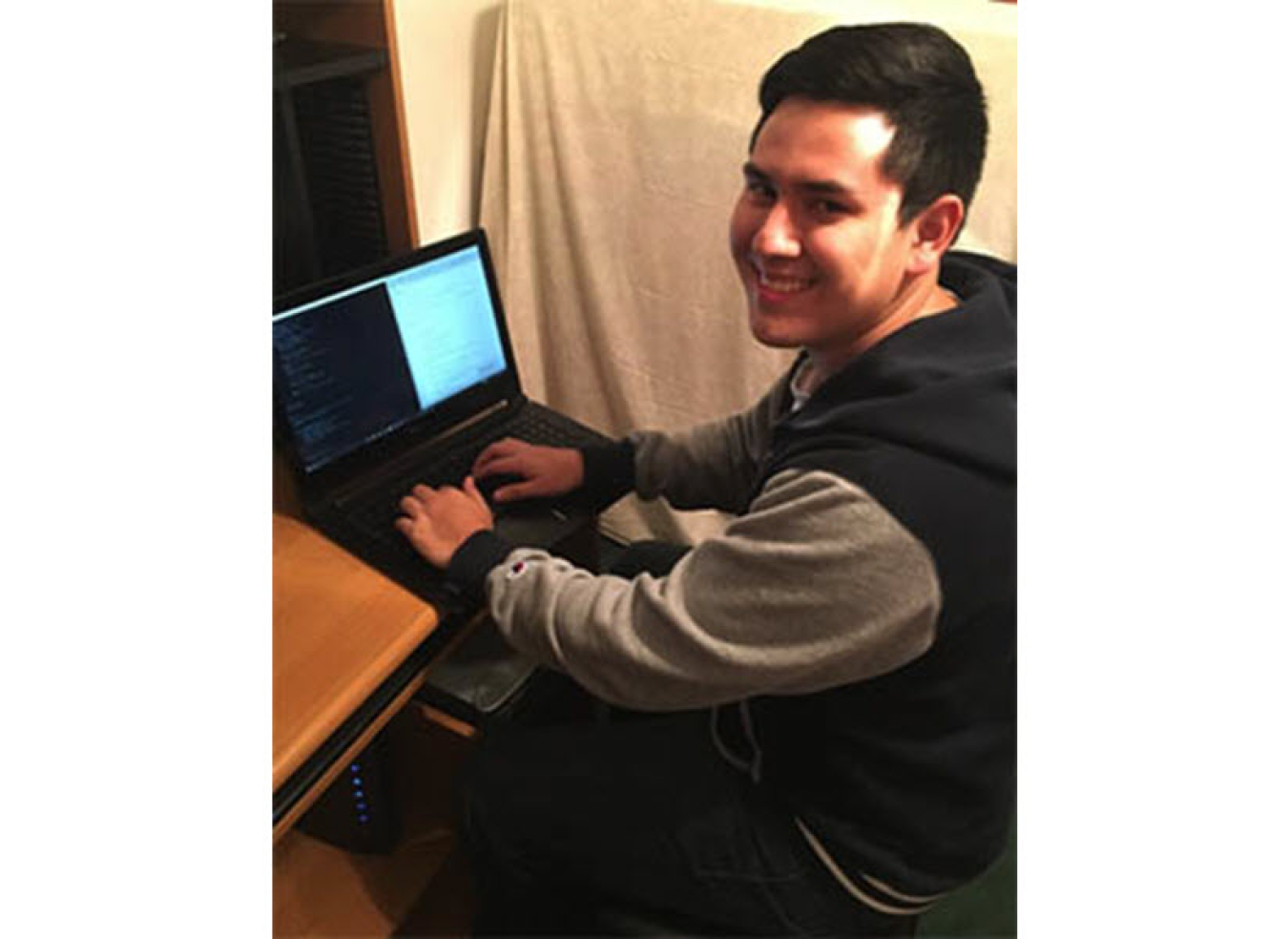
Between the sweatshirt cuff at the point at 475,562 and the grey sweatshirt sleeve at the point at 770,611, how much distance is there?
0.30 feet

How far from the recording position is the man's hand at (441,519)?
849mm

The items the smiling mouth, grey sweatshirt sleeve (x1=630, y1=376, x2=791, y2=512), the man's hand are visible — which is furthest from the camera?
grey sweatshirt sleeve (x1=630, y1=376, x2=791, y2=512)

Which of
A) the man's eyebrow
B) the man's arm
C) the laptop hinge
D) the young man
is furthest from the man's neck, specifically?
the laptop hinge

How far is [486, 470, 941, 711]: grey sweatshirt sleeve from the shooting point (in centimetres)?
62

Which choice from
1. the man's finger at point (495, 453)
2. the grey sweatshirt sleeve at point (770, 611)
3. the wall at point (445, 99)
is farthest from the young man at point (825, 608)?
the wall at point (445, 99)

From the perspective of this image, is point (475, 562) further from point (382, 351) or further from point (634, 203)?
point (634, 203)

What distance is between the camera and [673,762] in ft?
2.73

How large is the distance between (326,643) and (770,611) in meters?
0.38

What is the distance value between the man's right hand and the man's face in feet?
1.16

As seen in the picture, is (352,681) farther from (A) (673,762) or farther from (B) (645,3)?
(B) (645,3)

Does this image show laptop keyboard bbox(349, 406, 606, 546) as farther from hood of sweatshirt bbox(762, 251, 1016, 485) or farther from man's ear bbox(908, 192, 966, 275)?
man's ear bbox(908, 192, 966, 275)

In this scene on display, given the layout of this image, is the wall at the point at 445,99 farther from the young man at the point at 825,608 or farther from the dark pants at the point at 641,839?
the dark pants at the point at 641,839

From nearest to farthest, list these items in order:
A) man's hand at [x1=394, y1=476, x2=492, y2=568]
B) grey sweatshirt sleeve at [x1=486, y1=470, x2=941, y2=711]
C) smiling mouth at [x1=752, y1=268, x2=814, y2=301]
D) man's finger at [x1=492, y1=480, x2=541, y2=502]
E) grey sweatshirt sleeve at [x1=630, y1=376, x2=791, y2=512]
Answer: grey sweatshirt sleeve at [x1=486, y1=470, x2=941, y2=711] < smiling mouth at [x1=752, y1=268, x2=814, y2=301] < man's hand at [x1=394, y1=476, x2=492, y2=568] < man's finger at [x1=492, y1=480, x2=541, y2=502] < grey sweatshirt sleeve at [x1=630, y1=376, x2=791, y2=512]

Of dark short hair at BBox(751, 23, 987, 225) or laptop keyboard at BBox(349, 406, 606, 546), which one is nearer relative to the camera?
dark short hair at BBox(751, 23, 987, 225)
